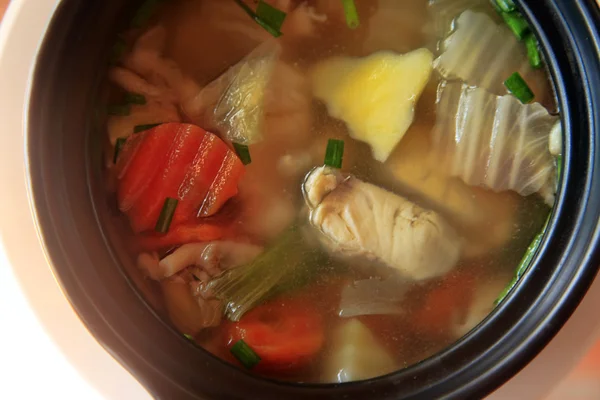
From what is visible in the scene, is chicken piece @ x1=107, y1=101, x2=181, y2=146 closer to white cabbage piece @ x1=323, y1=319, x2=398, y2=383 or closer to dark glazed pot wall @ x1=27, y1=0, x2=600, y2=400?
dark glazed pot wall @ x1=27, y1=0, x2=600, y2=400

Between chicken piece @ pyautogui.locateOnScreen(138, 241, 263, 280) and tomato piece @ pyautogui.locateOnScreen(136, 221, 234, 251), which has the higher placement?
tomato piece @ pyautogui.locateOnScreen(136, 221, 234, 251)

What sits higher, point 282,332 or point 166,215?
point 166,215

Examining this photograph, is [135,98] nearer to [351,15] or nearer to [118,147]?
[118,147]

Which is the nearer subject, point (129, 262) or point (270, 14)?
point (129, 262)

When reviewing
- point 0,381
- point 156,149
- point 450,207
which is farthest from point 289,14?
point 0,381

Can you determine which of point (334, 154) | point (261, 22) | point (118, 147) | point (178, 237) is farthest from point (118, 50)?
point (334, 154)

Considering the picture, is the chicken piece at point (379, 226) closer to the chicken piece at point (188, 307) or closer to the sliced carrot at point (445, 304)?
the sliced carrot at point (445, 304)

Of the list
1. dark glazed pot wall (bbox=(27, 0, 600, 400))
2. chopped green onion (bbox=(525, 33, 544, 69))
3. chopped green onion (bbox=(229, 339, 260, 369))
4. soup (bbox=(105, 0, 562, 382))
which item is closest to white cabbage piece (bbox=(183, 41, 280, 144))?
soup (bbox=(105, 0, 562, 382))

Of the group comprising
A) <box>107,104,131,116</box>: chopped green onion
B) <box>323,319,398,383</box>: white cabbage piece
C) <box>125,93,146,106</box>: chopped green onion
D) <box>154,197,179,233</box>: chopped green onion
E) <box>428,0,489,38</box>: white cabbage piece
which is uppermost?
<box>428,0,489,38</box>: white cabbage piece
